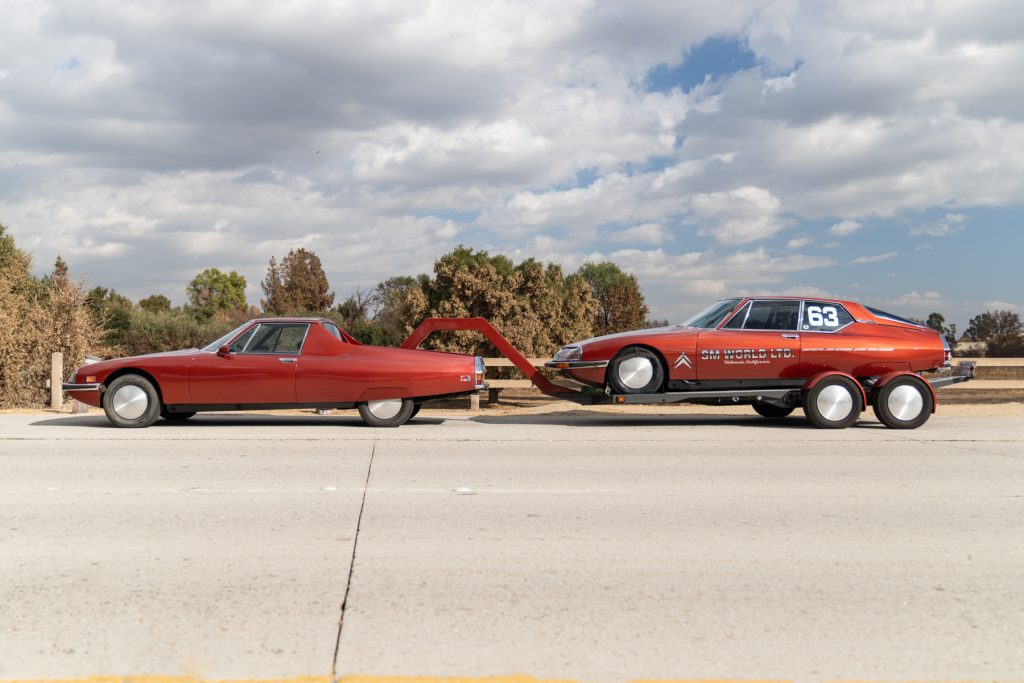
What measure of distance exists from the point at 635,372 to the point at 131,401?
264 inches

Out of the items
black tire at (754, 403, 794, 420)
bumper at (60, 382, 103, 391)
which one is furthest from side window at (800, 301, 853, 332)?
bumper at (60, 382, 103, 391)

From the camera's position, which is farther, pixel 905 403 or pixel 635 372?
pixel 905 403

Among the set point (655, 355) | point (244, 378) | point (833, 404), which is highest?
point (655, 355)

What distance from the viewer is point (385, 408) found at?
40.2 feet

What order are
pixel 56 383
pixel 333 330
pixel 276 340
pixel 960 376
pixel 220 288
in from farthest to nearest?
pixel 220 288, pixel 56 383, pixel 960 376, pixel 333 330, pixel 276 340

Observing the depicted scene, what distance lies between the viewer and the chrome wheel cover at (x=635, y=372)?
12000 mm

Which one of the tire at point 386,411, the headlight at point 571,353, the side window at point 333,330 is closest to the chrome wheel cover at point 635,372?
the headlight at point 571,353

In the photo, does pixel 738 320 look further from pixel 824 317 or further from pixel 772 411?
pixel 772 411

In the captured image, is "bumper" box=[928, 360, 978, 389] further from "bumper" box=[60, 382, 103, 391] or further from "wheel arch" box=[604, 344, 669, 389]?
"bumper" box=[60, 382, 103, 391]

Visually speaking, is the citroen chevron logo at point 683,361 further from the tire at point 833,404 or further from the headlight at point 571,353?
the tire at point 833,404

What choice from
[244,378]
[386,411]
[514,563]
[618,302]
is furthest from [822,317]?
[618,302]

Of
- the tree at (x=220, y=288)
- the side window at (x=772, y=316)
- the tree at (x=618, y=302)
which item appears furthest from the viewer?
the tree at (x=220, y=288)

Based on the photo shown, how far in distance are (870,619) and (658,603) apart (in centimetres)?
103

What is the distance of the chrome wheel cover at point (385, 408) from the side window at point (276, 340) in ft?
4.14
